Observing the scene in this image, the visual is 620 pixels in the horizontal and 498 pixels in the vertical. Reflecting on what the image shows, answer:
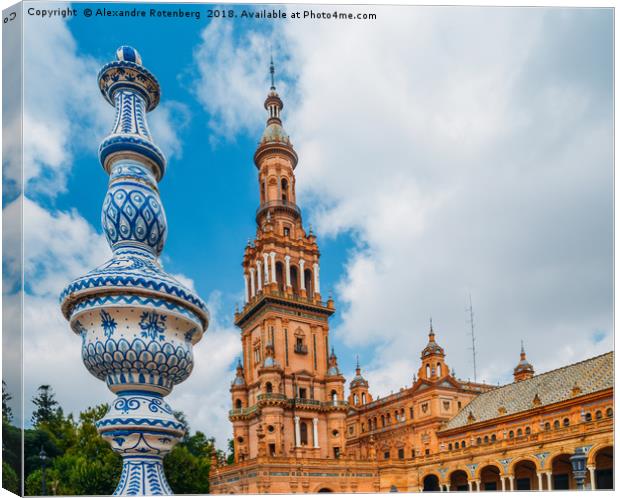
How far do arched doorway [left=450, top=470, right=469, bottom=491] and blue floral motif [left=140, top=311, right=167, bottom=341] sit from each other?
25.8m

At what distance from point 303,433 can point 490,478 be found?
9.23m

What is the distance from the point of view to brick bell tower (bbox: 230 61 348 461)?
30.8 meters

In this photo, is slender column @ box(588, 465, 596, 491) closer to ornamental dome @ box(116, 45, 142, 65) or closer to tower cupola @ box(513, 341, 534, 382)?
tower cupola @ box(513, 341, 534, 382)

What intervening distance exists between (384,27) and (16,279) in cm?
654

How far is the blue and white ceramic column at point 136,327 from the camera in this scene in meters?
5.00

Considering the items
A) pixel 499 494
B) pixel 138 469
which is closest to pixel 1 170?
pixel 138 469

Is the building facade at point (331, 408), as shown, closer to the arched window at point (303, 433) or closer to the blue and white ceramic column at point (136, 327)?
the arched window at point (303, 433)

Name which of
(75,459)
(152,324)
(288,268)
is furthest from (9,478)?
(288,268)

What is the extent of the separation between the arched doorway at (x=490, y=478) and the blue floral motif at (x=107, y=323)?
24.6 metres

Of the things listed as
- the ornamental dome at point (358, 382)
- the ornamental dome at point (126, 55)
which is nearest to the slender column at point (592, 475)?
the ornamental dome at point (126, 55)

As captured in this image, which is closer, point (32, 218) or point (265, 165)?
point (32, 218)

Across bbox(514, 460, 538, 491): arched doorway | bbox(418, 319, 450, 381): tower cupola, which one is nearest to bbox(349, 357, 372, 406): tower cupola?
bbox(418, 319, 450, 381): tower cupola

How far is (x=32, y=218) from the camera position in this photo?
982cm

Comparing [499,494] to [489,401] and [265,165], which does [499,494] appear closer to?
[489,401]
